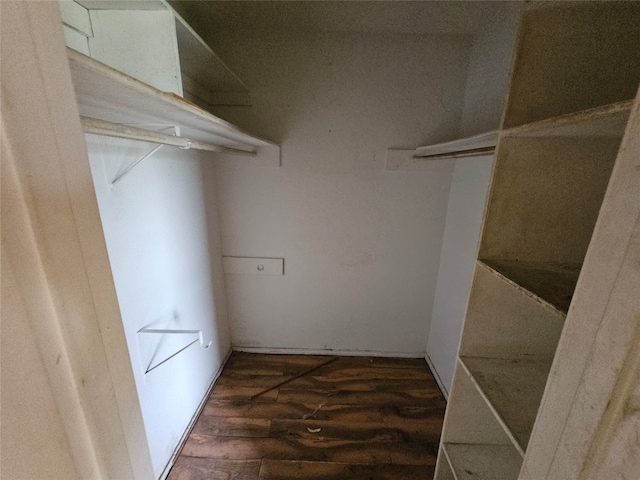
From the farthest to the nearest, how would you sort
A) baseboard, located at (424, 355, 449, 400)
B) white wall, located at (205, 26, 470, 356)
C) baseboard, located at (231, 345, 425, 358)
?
baseboard, located at (231, 345, 425, 358) → baseboard, located at (424, 355, 449, 400) → white wall, located at (205, 26, 470, 356)

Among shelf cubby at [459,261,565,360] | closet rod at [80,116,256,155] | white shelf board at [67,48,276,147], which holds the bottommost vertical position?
shelf cubby at [459,261,565,360]

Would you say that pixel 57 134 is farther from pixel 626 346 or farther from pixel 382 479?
pixel 382 479

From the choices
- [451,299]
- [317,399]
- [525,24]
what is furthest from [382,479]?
[525,24]

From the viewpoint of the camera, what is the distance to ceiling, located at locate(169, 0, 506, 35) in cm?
136

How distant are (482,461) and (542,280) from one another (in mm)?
793

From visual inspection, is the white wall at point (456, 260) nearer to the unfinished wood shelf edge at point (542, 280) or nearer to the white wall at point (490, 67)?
the white wall at point (490, 67)

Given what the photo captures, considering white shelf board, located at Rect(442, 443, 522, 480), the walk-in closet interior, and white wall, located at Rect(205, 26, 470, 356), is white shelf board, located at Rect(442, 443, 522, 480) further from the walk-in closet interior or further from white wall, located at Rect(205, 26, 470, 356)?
white wall, located at Rect(205, 26, 470, 356)

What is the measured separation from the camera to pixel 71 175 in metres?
0.33

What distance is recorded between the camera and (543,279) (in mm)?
744

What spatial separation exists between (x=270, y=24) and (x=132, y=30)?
3.09 feet

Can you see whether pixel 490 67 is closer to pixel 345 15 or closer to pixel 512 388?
pixel 345 15

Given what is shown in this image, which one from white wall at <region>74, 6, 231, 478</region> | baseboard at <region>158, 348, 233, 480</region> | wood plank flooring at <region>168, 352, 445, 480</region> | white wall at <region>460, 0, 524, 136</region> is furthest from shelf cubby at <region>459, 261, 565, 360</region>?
baseboard at <region>158, 348, 233, 480</region>

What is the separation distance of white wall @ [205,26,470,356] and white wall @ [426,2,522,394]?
0.10 m

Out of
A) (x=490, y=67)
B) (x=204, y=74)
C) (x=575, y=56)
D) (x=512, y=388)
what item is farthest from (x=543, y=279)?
(x=204, y=74)
